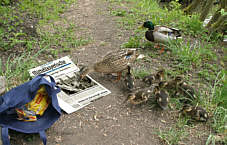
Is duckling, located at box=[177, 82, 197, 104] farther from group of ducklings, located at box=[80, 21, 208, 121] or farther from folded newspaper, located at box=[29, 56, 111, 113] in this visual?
folded newspaper, located at box=[29, 56, 111, 113]

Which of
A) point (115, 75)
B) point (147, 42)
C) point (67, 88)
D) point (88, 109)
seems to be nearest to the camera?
point (88, 109)

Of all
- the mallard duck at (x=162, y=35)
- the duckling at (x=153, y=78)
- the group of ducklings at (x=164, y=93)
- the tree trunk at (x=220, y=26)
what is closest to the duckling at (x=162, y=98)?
the group of ducklings at (x=164, y=93)

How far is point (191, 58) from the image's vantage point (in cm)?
432

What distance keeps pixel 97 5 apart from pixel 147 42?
3256mm

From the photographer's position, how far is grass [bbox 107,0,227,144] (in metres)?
3.05

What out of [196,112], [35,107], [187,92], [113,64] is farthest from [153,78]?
[35,107]

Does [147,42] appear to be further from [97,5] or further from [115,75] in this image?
[97,5]

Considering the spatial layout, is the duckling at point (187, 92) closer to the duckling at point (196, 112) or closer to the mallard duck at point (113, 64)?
the duckling at point (196, 112)

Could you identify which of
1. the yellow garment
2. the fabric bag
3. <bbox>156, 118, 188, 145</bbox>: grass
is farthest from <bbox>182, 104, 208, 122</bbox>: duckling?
the yellow garment

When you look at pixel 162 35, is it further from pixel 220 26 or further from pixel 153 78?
pixel 220 26

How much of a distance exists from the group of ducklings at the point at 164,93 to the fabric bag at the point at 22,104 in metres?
1.16

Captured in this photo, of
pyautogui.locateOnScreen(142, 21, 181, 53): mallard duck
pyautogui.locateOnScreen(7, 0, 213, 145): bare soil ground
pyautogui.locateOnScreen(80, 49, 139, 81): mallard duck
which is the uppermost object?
pyautogui.locateOnScreen(142, 21, 181, 53): mallard duck

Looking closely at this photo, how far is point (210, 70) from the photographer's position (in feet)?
14.0

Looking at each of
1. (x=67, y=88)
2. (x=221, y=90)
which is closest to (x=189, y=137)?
(x=221, y=90)
